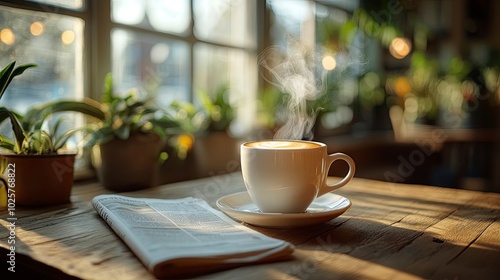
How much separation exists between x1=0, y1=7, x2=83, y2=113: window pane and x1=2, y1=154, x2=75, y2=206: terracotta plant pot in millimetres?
399

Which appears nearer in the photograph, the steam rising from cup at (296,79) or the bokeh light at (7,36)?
the bokeh light at (7,36)

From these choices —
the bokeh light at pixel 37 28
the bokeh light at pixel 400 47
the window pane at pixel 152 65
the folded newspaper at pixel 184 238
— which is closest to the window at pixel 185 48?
the window pane at pixel 152 65

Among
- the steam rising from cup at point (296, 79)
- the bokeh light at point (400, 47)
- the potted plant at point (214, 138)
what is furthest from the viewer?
the bokeh light at point (400, 47)

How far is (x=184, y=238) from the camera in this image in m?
0.70

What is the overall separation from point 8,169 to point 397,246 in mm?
803

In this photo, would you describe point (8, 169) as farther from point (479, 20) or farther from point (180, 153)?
point (479, 20)

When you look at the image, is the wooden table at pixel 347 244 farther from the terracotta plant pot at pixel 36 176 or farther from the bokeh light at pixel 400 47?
the bokeh light at pixel 400 47

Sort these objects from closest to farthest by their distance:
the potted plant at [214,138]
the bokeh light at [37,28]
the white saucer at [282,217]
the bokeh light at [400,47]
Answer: the white saucer at [282,217], the bokeh light at [37,28], the potted plant at [214,138], the bokeh light at [400,47]

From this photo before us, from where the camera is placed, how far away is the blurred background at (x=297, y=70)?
145 cm

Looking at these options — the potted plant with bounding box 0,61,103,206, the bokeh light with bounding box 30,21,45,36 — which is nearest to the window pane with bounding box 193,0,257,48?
the bokeh light with bounding box 30,21,45,36

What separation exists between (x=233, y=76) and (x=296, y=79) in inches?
15.7

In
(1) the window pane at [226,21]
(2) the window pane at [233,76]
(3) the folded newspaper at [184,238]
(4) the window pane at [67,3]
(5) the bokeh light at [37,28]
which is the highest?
(1) the window pane at [226,21]

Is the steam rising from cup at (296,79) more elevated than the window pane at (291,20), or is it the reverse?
the window pane at (291,20)

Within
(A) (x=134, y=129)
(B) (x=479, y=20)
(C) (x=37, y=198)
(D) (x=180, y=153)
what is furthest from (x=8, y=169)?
(B) (x=479, y=20)
